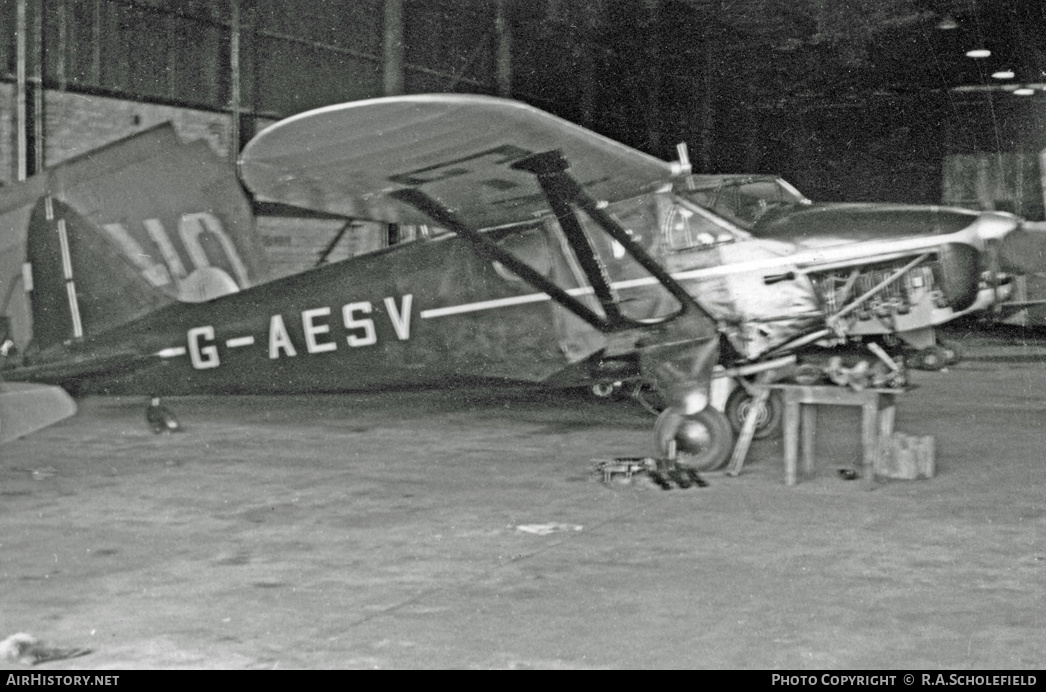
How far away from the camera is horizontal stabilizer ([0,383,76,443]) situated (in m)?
7.27

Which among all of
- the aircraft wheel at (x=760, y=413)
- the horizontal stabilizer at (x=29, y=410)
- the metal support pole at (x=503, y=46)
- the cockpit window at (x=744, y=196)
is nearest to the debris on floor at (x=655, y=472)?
the aircraft wheel at (x=760, y=413)

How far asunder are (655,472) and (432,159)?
2.45 meters

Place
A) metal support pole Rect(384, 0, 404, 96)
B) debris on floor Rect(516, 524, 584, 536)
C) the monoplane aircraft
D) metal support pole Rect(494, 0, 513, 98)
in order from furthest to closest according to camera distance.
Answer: metal support pole Rect(494, 0, 513, 98), metal support pole Rect(384, 0, 404, 96), the monoplane aircraft, debris on floor Rect(516, 524, 584, 536)

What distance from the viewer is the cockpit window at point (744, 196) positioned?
410 inches

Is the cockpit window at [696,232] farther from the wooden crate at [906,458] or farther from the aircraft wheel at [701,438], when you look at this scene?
the wooden crate at [906,458]

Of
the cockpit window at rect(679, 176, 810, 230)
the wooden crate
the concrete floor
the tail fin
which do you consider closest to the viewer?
the concrete floor

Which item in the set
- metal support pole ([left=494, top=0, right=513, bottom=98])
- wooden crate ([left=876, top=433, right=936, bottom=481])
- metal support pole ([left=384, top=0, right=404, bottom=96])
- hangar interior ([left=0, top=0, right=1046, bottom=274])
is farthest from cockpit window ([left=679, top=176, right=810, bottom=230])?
metal support pole ([left=494, top=0, right=513, bottom=98])

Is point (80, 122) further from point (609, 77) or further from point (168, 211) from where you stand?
point (609, 77)

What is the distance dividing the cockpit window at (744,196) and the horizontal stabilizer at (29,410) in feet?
15.5

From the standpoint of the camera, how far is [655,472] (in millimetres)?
7953

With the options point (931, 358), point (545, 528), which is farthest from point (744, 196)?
point (545, 528)

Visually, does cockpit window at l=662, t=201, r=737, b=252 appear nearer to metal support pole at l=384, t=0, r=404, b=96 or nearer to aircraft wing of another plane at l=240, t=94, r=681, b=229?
aircraft wing of another plane at l=240, t=94, r=681, b=229

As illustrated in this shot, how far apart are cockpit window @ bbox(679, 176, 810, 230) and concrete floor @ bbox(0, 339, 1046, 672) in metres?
2.01

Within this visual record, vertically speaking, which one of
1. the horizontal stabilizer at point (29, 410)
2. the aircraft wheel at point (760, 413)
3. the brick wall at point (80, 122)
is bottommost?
the aircraft wheel at point (760, 413)
